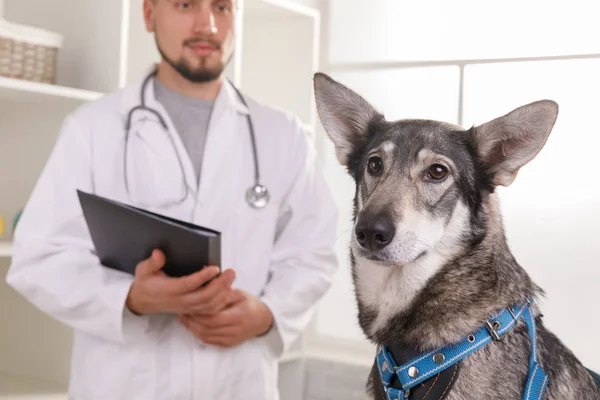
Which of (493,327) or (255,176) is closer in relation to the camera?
(493,327)

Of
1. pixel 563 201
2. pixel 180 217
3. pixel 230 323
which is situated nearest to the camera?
pixel 230 323

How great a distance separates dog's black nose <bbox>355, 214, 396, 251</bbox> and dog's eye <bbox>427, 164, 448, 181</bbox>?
0.48 feet

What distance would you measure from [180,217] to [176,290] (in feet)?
1.05

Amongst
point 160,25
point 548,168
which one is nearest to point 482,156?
point 160,25

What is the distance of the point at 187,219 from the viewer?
7.00 feet

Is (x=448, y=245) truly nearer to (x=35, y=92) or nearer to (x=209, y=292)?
(x=209, y=292)

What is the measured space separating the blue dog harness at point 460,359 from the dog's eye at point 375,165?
36 centimetres

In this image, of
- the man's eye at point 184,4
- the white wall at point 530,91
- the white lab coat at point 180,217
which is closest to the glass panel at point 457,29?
the white wall at point 530,91

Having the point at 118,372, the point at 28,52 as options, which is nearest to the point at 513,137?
the point at 118,372

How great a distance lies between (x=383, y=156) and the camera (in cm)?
154

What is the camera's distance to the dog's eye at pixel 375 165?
155 cm

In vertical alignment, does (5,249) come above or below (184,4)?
below

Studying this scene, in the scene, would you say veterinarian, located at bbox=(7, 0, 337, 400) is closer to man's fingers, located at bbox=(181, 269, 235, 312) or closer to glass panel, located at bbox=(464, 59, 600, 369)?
man's fingers, located at bbox=(181, 269, 235, 312)

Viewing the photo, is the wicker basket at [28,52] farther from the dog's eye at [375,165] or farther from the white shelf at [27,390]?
the dog's eye at [375,165]
